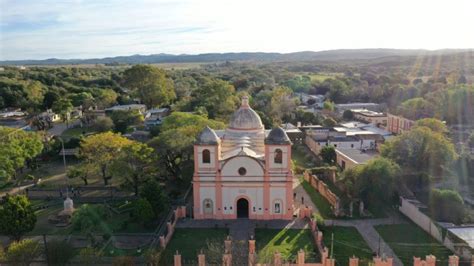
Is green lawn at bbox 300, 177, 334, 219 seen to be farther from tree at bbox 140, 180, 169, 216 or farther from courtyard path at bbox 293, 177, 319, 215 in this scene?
tree at bbox 140, 180, 169, 216

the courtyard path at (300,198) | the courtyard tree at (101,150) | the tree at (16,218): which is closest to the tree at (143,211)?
the tree at (16,218)

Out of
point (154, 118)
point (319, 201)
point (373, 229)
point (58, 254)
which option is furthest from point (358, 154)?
point (154, 118)

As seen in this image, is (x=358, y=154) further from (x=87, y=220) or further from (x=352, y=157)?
(x=87, y=220)

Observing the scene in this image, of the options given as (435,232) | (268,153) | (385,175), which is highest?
(268,153)

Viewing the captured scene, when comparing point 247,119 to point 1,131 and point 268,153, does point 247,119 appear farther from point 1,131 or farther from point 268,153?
point 1,131

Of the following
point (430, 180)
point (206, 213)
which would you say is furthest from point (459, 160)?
point (206, 213)

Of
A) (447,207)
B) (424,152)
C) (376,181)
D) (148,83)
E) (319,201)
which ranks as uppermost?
(148,83)
